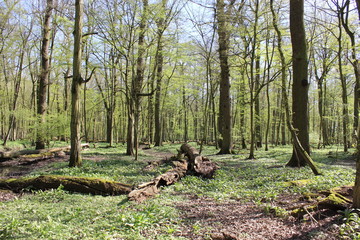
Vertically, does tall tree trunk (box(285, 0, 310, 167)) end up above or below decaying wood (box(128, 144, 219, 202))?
above

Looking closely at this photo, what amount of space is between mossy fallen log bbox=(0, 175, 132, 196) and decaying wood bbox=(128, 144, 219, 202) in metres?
0.64

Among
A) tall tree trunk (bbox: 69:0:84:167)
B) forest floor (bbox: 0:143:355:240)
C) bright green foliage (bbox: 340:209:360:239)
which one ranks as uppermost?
tall tree trunk (bbox: 69:0:84:167)

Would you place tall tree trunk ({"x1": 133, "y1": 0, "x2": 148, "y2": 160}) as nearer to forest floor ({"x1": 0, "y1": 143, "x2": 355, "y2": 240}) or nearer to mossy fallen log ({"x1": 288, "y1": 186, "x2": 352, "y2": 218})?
forest floor ({"x1": 0, "y1": 143, "x2": 355, "y2": 240})

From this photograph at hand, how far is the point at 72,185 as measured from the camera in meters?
6.10

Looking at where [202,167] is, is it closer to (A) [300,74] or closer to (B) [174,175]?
(B) [174,175]

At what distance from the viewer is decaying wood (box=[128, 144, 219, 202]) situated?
5.35 metres

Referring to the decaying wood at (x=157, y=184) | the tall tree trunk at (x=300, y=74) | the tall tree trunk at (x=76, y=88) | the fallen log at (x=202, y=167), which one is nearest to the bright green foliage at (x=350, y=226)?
the decaying wood at (x=157, y=184)

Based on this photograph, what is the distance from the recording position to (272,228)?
11.6ft

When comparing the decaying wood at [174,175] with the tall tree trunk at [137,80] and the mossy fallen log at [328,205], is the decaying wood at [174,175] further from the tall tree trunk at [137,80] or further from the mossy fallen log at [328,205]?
the mossy fallen log at [328,205]

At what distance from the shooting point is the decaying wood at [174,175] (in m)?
5.35

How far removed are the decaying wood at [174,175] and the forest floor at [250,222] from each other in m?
0.97

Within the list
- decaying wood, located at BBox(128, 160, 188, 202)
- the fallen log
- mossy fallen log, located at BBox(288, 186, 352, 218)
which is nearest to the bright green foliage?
mossy fallen log, located at BBox(288, 186, 352, 218)

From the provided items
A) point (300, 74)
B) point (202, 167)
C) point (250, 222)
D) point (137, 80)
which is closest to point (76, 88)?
point (137, 80)

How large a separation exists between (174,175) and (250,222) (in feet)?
11.9
